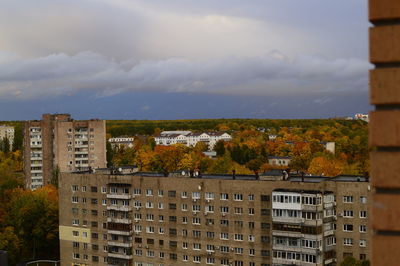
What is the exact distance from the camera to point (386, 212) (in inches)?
401

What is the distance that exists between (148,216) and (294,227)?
15.1m

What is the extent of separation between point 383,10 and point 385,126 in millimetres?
2105

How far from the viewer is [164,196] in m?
52.8

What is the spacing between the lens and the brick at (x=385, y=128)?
10.1 meters

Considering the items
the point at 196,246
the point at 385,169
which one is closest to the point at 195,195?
the point at 196,246

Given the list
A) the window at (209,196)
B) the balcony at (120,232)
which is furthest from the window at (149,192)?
the window at (209,196)

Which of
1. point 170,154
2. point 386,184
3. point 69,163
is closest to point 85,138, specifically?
point 69,163

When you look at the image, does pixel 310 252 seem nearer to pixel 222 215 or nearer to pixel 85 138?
pixel 222 215

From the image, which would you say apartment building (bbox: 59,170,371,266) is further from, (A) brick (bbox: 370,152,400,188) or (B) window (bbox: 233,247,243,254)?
(A) brick (bbox: 370,152,400,188)

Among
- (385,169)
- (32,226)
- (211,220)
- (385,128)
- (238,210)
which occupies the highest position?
(385,128)

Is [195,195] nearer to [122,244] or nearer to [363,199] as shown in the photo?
[122,244]

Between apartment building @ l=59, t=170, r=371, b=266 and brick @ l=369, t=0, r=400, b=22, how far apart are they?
118 feet

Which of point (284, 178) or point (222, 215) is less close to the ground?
point (284, 178)

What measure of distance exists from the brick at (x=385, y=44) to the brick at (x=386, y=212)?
2480mm
